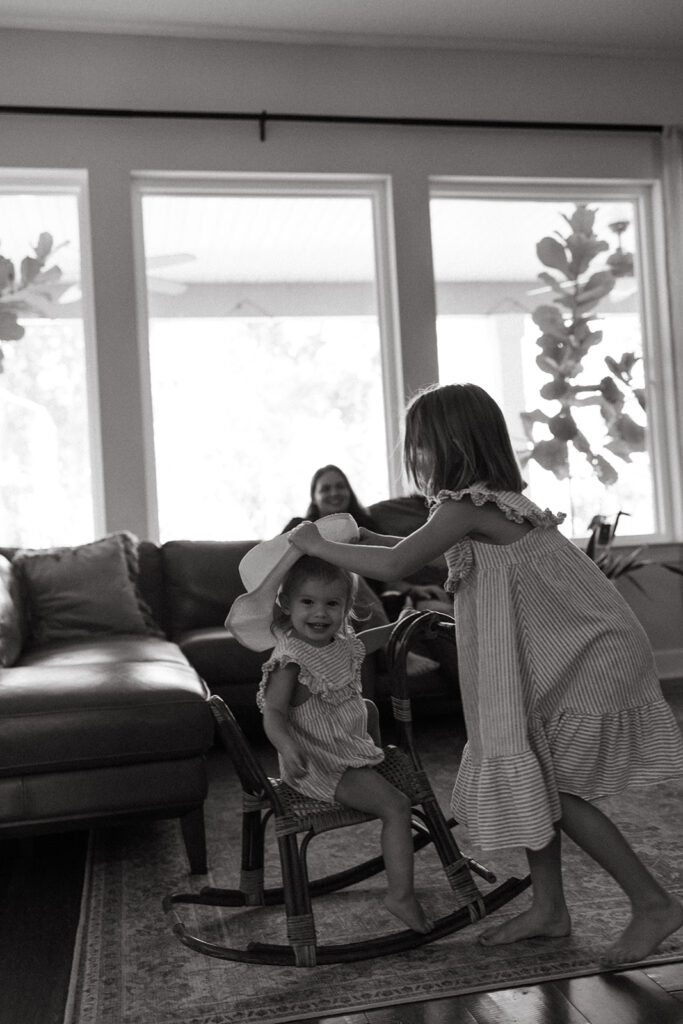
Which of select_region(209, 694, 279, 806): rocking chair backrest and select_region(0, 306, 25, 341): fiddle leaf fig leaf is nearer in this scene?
select_region(209, 694, 279, 806): rocking chair backrest

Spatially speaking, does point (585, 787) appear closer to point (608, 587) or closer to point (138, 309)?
point (608, 587)

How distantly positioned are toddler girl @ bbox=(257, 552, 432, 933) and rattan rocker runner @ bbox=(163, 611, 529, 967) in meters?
0.04

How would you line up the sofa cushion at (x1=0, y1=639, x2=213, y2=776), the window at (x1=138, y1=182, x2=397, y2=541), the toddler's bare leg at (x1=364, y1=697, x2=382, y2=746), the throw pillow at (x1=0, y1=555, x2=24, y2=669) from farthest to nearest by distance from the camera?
1. the window at (x1=138, y1=182, x2=397, y2=541)
2. the throw pillow at (x1=0, y1=555, x2=24, y2=669)
3. the sofa cushion at (x1=0, y1=639, x2=213, y2=776)
4. the toddler's bare leg at (x1=364, y1=697, x2=382, y2=746)

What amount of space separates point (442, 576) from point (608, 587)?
2.30 meters

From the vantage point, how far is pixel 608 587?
5.75 feet

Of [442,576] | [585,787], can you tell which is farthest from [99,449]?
[585,787]

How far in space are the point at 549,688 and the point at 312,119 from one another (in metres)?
3.51

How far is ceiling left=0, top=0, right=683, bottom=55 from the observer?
4.19m

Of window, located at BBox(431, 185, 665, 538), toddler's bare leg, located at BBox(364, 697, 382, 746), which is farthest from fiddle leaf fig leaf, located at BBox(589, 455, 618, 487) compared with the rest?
toddler's bare leg, located at BBox(364, 697, 382, 746)

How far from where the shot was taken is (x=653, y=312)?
502cm

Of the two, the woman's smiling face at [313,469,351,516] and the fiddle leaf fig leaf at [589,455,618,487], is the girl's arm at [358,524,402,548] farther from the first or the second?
the fiddle leaf fig leaf at [589,455,618,487]

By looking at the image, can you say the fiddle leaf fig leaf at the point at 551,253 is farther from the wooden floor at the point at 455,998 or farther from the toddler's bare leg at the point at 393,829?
the wooden floor at the point at 455,998

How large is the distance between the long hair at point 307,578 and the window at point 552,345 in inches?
119

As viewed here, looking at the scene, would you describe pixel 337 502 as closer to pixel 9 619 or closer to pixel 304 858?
pixel 9 619
